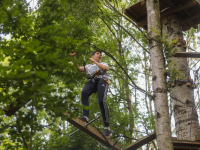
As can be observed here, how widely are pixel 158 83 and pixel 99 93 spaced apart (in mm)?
1068

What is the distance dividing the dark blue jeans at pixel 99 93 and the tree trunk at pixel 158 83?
956mm

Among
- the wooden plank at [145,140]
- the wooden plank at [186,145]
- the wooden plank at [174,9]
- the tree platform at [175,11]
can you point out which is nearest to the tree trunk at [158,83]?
the wooden plank at [145,140]

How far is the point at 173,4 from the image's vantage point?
517 centimetres

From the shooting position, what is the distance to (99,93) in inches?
168

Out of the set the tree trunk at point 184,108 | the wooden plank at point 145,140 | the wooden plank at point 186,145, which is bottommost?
the wooden plank at point 186,145

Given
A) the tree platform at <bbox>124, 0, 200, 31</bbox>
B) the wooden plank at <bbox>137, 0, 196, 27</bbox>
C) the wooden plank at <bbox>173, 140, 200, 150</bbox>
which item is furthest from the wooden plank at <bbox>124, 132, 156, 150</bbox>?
the wooden plank at <bbox>137, 0, 196, 27</bbox>

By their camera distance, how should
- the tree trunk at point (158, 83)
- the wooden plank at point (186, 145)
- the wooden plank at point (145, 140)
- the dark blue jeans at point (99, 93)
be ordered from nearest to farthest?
the tree trunk at point (158, 83)
the wooden plank at point (186, 145)
the wooden plank at point (145, 140)
the dark blue jeans at point (99, 93)

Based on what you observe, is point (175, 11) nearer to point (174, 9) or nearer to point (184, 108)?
point (174, 9)

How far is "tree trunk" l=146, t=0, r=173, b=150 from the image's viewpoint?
330cm

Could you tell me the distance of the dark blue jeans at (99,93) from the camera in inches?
168

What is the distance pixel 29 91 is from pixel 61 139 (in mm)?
6886

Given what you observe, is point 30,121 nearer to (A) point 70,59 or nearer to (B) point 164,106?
(A) point 70,59

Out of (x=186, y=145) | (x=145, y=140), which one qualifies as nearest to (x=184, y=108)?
(x=186, y=145)

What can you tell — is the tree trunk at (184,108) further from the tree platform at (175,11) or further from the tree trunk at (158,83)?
the tree platform at (175,11)
